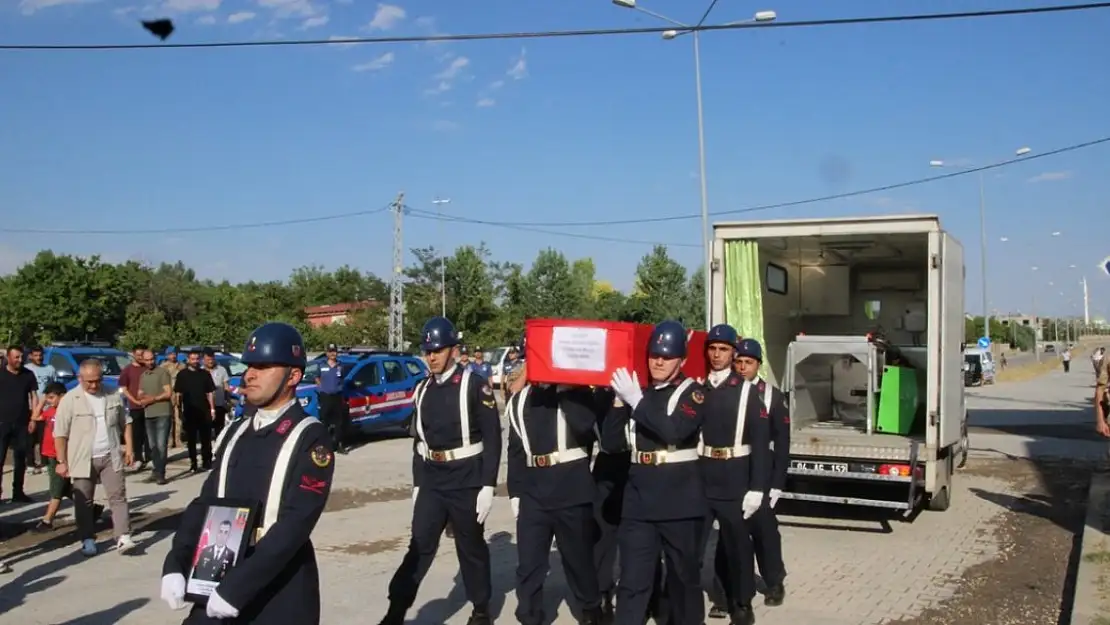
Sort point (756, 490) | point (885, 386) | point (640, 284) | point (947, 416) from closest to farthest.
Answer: point (756, 490)
point (947, 416)
point (885, 386)
point (640, 284)

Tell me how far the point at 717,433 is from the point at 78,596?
4841 mm

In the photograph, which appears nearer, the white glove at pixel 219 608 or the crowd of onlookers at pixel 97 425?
the white glove at pixel 219 608

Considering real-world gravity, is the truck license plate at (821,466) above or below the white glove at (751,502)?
below

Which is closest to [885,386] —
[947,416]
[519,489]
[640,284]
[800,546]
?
[947,416]

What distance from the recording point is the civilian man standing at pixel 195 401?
14.3 meters

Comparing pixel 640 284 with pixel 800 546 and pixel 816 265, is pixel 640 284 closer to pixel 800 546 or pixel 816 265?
pixel 816 265

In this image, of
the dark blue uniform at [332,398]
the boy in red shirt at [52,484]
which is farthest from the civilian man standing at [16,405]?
the dark blue uniform at [332,398]

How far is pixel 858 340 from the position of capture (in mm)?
11000

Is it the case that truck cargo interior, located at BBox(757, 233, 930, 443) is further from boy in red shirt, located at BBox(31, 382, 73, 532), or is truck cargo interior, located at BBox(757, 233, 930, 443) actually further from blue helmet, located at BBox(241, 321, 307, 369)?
blue helmet, located at BBox(241, 321, 307, 369)

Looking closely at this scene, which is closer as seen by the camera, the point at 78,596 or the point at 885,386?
the point at 78,596

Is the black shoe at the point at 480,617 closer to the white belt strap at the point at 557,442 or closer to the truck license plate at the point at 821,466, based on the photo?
the white belt strap at the point at 557,442

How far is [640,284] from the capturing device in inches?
2090

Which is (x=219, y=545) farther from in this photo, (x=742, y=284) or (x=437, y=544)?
(x=742, y=284)

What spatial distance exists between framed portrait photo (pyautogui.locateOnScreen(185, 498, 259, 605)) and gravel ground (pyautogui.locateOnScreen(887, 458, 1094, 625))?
16.8 ft
